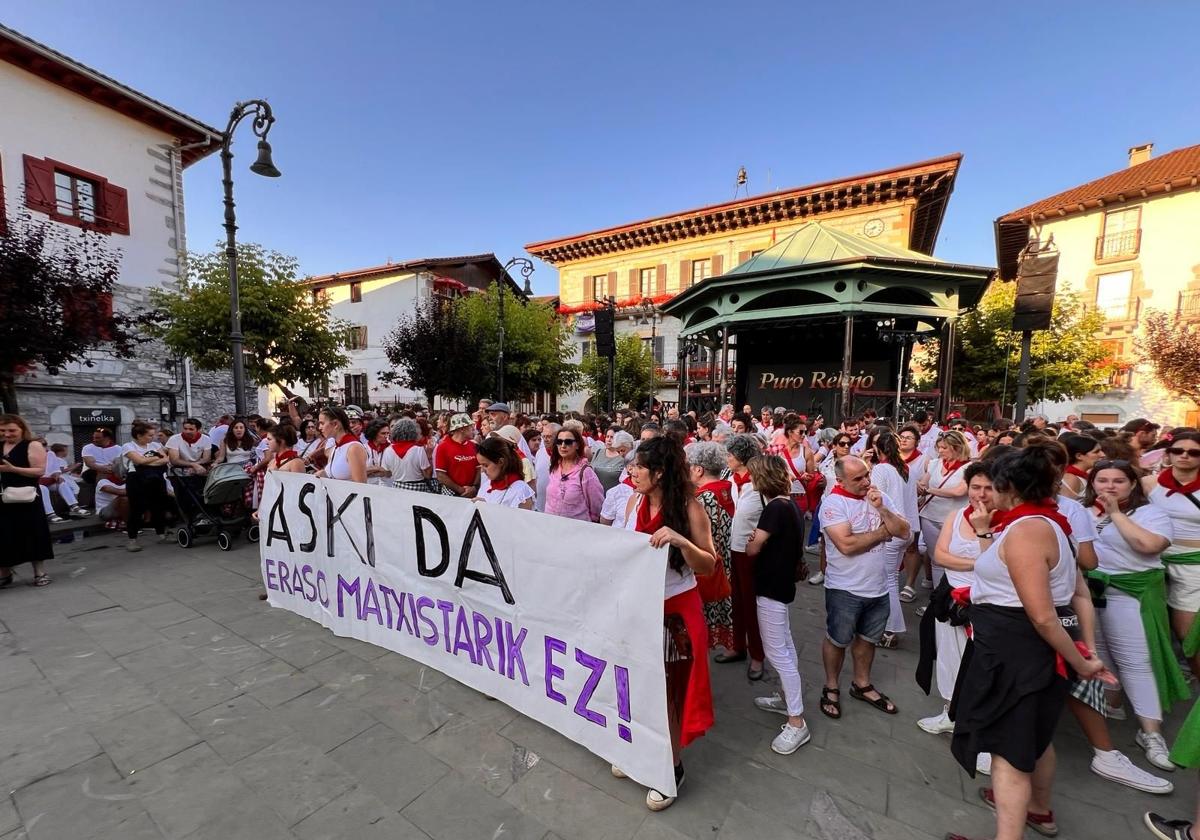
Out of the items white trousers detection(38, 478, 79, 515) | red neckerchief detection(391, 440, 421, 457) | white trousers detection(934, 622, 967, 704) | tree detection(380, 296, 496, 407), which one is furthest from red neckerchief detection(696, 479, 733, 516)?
tree detection(380, 296, 496, 407)

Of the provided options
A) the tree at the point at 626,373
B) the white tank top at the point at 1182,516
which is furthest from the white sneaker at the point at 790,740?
the tree at the point at 626,373

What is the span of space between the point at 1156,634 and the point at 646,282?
28322mm

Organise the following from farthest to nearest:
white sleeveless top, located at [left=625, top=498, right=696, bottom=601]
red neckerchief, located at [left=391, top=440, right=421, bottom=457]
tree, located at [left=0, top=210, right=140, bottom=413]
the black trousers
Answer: tree, located at [left=0, top=210, right=140, bottom=413], the black trousers, red neckerchief, located at [left=391, top=440, right=421, bottom=457], white sleeveless top, located at [left=625, top=498, right=696, bottom=601]

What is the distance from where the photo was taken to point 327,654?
3887 mm

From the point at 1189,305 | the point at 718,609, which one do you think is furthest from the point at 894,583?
the point at 1189,305

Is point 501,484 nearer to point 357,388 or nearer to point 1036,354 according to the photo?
point 1036,354

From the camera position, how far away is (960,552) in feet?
9.72

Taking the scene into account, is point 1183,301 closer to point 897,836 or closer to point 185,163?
point 897,836

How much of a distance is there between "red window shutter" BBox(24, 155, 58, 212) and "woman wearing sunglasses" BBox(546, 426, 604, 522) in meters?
17.0

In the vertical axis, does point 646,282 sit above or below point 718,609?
above

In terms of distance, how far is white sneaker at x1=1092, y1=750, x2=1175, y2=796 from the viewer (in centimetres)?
251

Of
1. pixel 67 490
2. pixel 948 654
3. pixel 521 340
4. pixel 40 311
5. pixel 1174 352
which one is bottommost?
pixel 67 490

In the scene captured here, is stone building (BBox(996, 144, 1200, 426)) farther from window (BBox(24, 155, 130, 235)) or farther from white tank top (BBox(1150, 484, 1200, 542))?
window (BBox(24, 155, 130, 235))

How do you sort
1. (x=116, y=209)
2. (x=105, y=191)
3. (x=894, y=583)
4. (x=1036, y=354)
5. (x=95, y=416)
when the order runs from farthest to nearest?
(x=1036, y=354)
(x=116, y=209)
(x=105, y=191)
(x=95, y=416)
(x=894, y=583)
